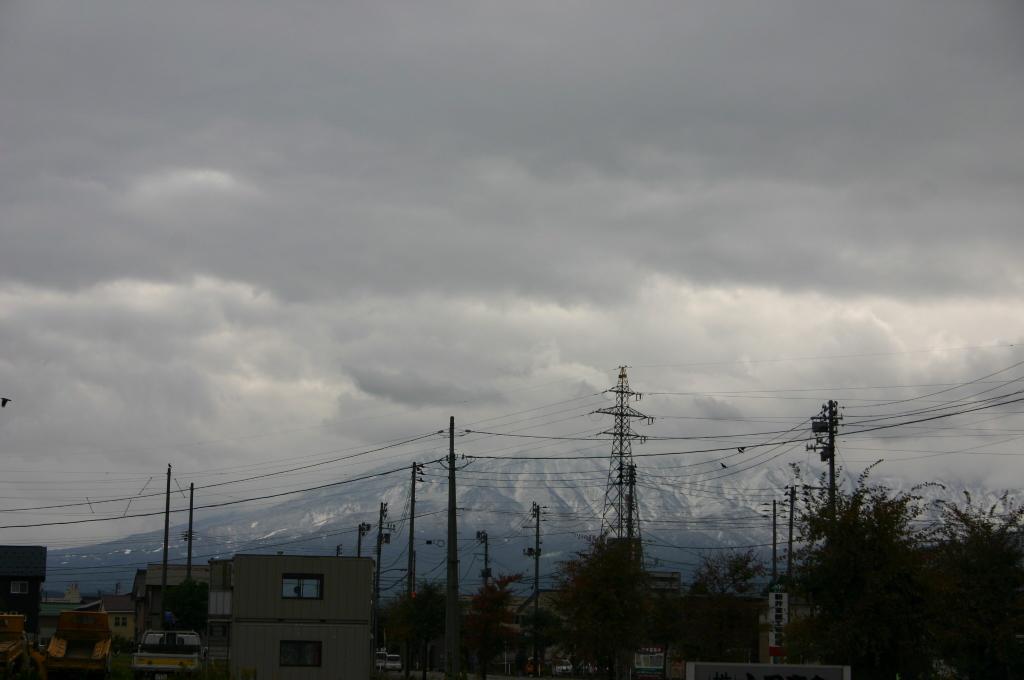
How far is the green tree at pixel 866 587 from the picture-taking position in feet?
111

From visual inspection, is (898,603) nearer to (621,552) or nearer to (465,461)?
(621,552)

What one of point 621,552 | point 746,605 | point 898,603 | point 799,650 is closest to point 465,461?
point 621,552

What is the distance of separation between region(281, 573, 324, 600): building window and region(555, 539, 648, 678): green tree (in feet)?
33.9

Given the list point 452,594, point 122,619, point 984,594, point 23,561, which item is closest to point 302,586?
point 452,594

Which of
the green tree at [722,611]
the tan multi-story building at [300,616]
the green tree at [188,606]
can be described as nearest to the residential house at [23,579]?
the green tree at [188,606]

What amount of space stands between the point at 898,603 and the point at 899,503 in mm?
3129

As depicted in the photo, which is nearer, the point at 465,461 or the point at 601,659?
the point at 601,659

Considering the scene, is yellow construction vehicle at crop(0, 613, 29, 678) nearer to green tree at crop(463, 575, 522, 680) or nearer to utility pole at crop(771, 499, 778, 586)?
utility pole at crop(771, 499, 778, 586)

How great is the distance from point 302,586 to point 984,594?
82.4ft

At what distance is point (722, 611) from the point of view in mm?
59469

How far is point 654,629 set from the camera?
242ft

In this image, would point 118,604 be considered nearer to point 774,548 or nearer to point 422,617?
point 422,617

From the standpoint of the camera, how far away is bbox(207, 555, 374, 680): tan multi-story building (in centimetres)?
4506

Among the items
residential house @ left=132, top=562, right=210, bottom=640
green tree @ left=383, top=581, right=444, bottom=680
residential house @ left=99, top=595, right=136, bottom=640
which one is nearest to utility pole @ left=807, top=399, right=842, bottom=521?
green tree @ left=383, top=581, right=444, bottom=680
